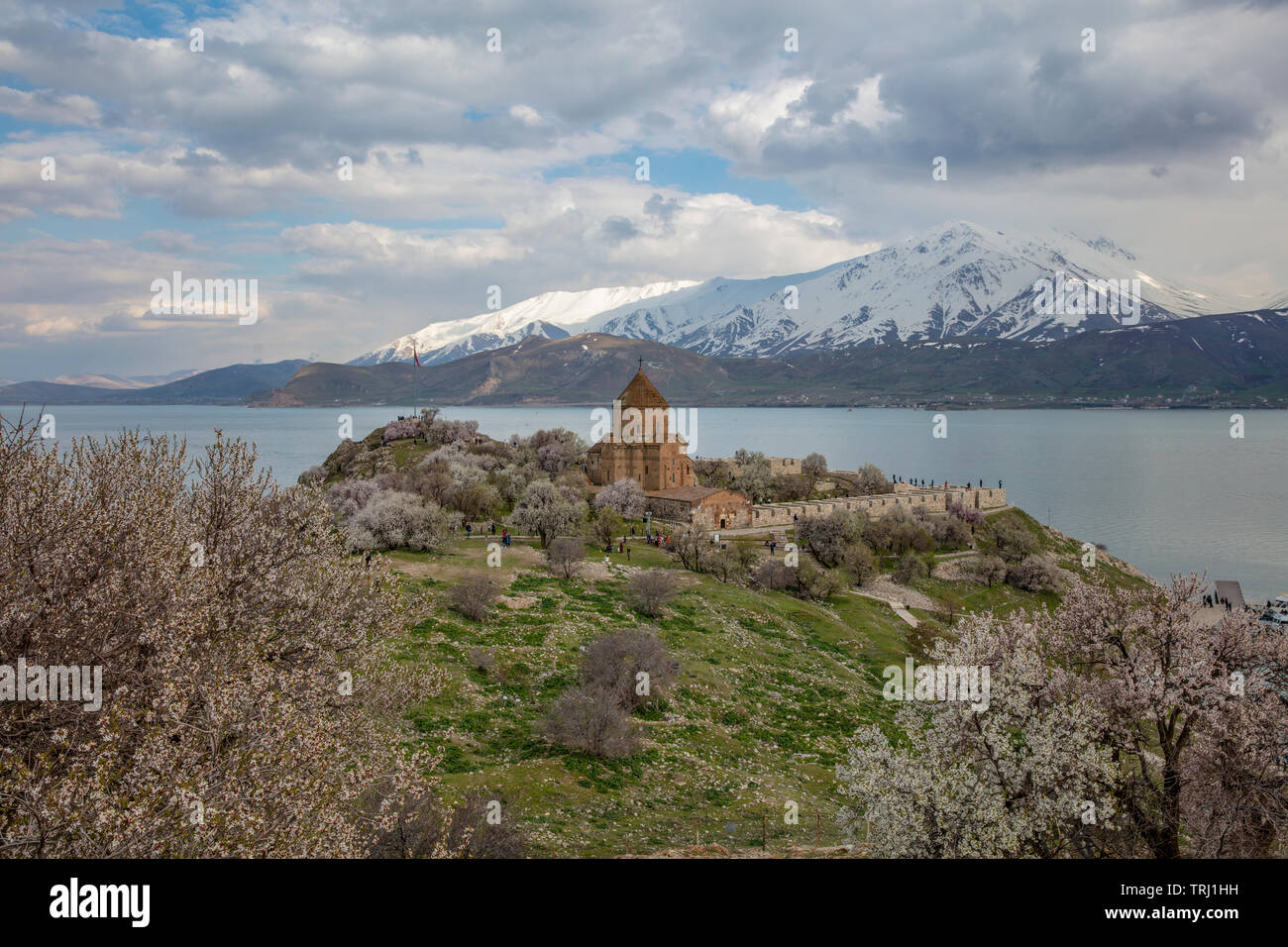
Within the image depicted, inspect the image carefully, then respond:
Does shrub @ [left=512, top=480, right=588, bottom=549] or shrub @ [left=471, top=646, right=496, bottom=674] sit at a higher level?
shrub @ [left=512, top=480, right=588, bottom=549]

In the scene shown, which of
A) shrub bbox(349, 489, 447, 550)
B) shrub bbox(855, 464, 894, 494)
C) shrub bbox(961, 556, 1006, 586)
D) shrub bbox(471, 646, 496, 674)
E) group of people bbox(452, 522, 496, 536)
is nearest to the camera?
shrub bbox(471, 646, 496, 674)

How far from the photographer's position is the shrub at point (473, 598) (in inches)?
1197

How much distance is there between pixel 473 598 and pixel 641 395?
4884 cm

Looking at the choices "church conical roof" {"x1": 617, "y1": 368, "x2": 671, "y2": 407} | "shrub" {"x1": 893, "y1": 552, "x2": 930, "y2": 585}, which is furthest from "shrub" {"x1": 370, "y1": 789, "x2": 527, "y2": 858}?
"church conical roof" {"x1": 617, "y1": 368, "x2": 671, "y2": 407}

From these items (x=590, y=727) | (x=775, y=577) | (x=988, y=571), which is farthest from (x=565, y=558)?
(x=988, y=571)

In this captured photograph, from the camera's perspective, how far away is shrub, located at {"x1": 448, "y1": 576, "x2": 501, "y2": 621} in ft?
99.8

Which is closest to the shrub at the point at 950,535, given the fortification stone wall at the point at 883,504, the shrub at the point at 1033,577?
the fortification stone wall at the point at 883,504

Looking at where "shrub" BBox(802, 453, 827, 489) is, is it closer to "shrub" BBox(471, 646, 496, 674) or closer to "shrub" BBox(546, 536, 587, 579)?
"shrub" BBox(546, 536, 587, 579)

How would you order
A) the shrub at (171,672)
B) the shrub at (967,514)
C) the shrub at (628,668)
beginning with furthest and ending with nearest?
the shrub at (967,514) → the shrub at (628,668) → the shrub at (171,672)

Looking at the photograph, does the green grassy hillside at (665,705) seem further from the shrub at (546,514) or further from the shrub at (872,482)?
the shrub at (872,482)

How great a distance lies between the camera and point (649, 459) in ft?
243

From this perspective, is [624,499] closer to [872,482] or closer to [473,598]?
[872,482]
